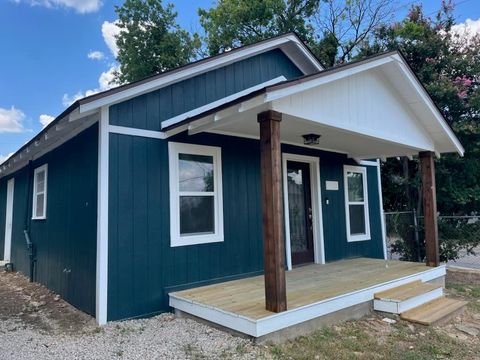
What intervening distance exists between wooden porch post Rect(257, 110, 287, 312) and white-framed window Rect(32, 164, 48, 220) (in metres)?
4.82

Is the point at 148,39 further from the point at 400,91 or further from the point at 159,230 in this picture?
the point at 159,230

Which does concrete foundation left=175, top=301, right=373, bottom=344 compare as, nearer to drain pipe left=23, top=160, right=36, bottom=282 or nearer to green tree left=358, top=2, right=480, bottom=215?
drain pipe left=23, top=160, right=36, bottom=282

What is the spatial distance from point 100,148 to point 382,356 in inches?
152

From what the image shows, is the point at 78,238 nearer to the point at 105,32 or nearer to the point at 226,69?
the point at 226,69

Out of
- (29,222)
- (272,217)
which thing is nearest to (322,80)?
(272,217)

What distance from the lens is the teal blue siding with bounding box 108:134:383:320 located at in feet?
14.6

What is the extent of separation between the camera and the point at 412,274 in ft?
19.0

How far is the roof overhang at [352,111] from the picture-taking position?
4.04m

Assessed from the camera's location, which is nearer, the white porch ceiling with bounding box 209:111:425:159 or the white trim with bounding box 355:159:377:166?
the white porch ceiling with bounding box 209:111:425:159

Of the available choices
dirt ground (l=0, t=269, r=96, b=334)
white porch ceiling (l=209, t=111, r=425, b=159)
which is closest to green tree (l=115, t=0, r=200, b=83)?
white porch ceiling (l=209, t=111, r=425, b=159)

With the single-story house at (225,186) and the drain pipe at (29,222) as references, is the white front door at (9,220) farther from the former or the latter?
the single-story house at (225,186)

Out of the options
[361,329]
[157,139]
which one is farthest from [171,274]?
[361,329]

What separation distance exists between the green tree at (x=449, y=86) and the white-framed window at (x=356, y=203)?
3441mm

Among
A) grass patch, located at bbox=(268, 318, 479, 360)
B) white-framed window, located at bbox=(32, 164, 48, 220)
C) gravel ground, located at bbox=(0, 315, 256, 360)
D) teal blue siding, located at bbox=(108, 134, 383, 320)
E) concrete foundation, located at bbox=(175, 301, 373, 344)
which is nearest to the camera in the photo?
gravel ground, located at bbox=(0, 315, 256, 360)
